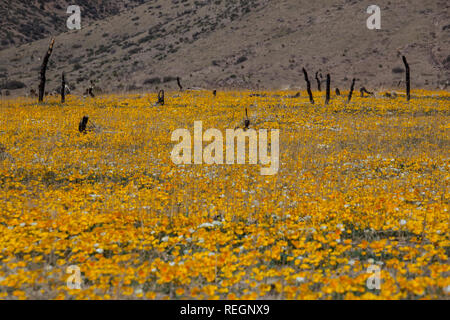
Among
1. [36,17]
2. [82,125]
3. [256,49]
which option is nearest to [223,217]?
[82,125]

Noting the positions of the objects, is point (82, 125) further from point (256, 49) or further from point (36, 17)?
point (36, 17)

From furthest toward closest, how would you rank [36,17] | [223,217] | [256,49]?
[36,17]
[256,49]
[223,217]

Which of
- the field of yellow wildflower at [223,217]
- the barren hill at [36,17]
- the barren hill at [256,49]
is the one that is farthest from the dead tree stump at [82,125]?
the barren hill at [36,17]

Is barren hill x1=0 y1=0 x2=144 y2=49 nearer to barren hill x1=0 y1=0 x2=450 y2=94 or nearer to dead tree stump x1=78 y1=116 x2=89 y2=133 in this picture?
barren hill x1=0 y1=0 x2=450 y2=94

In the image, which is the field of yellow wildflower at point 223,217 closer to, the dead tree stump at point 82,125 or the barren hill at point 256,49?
the dead tree stump at point 82,125

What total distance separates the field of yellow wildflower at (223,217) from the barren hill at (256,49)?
105 feet

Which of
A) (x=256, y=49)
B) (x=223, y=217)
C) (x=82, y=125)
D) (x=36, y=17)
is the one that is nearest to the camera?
(x=223, y=217)

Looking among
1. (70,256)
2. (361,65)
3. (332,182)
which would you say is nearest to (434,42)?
(361,65)

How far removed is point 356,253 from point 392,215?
5.74ft

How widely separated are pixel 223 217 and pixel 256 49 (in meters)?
52.5

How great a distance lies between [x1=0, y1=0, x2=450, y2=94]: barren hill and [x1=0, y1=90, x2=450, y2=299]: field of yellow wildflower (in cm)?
3197

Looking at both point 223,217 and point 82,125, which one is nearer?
point 223,217

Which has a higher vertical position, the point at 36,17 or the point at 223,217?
the point at 36,17

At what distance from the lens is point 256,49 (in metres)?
57.2
